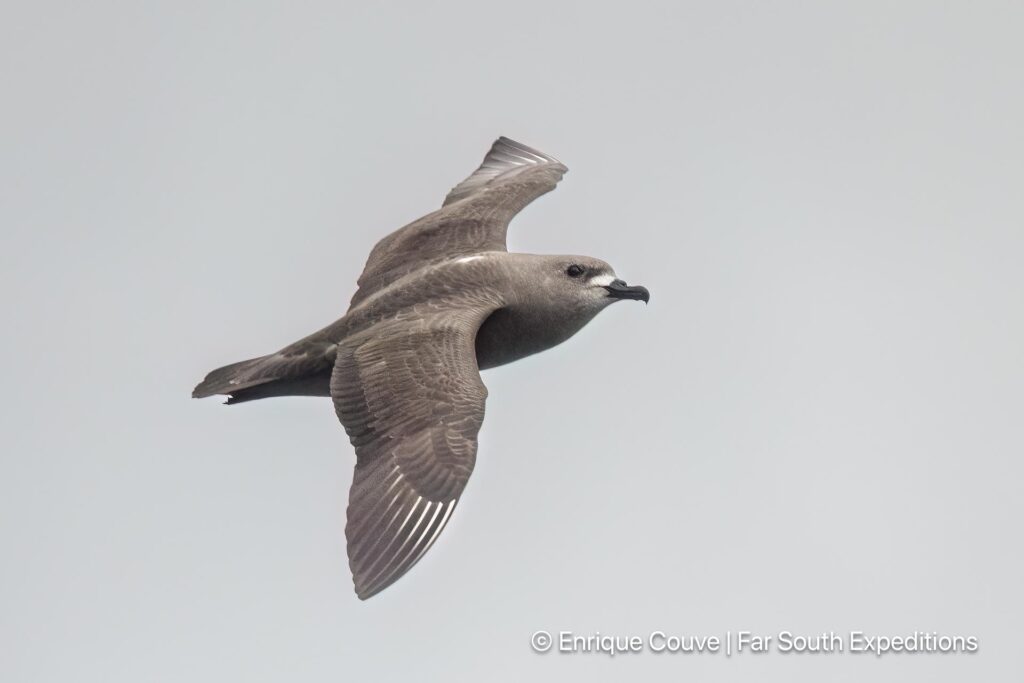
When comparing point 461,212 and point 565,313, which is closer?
point 565,313

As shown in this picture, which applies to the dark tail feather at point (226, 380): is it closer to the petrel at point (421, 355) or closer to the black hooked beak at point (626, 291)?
the petrel at point (421, 355)

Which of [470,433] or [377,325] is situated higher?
[377,325]

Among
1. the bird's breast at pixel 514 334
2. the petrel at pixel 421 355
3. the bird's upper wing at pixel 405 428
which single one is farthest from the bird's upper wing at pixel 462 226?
the bird's upper wing at pixel 405 428

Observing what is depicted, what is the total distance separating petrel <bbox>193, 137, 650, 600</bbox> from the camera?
15.6 metres

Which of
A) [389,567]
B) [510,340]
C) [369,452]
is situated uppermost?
[510,340]

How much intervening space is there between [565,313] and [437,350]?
192 cm

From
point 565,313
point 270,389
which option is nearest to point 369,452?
point 270,389

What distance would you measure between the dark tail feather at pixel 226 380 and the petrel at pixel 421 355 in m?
0.01

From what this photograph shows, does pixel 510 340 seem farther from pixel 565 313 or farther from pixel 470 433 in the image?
pixel 470 433

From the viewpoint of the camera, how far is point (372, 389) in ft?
54.6

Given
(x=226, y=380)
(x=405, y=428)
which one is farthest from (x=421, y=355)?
(x=226, y=380)

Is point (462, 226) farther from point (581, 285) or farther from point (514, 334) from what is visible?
point (514, 334)

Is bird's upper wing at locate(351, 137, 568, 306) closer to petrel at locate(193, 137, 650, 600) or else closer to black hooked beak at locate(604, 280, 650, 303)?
Result: petrel at locate(193, 137, 650, 600)

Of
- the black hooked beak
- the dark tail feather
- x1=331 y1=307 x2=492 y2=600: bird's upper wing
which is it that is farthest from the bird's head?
the dark tail feather
